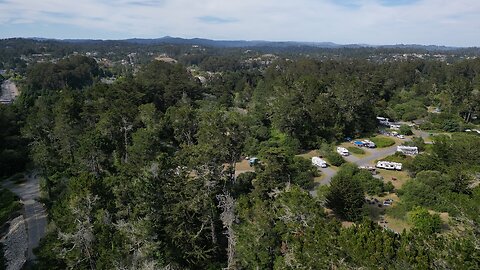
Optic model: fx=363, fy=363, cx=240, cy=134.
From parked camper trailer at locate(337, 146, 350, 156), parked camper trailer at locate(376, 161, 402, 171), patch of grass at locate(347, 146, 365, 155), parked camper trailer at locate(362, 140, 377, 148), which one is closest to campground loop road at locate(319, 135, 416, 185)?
parked camper trailer at locate(337, 146, 350, 156)

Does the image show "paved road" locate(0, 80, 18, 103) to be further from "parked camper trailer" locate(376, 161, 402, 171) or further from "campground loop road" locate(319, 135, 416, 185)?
"parked camper trailer" locate(376, 161, 402, 171)

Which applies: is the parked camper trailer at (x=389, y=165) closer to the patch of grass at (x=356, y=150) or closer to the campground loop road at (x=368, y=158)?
the campground loop road at (x=368, y=158)

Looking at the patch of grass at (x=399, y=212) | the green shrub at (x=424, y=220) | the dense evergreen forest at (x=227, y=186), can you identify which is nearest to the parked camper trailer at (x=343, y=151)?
the dense evergreen forest at (x=227, y=186)

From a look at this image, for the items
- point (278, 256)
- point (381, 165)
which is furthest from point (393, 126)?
point (278, 256)

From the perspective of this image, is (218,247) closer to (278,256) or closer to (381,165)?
(278,256)

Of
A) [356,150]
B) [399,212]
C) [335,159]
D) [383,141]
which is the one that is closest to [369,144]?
[383,141]

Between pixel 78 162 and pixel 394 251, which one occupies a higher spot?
pixel 394 251
